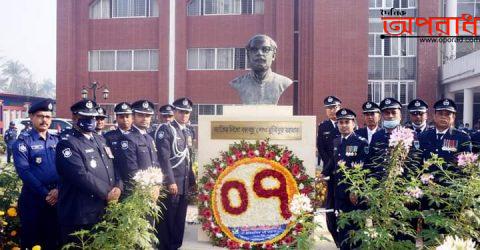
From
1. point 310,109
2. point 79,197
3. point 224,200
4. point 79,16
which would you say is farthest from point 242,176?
point 79,16

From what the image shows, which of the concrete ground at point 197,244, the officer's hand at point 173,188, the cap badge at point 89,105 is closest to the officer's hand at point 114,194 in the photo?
the cap badge at point 89,105

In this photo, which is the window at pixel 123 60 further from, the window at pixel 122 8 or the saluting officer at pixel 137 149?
the saluting officer at pixel 137 149

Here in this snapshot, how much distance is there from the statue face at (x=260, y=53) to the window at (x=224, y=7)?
13.4 m

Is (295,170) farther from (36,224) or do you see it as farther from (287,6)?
(287,6)

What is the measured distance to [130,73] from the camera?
19.2 metres

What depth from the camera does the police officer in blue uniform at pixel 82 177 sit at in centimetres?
347

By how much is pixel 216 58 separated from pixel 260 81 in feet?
43.3

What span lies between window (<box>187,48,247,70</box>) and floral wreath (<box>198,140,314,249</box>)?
13440mm

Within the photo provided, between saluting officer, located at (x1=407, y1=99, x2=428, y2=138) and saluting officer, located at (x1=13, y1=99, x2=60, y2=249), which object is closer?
saluting officer, located at (x1=13, y1=99, x2=60, y2=249)

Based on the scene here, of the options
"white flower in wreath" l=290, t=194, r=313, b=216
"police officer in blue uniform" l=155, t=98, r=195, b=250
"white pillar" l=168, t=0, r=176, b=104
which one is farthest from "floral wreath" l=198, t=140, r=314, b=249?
"white pillar" l=168, t=0, r=176, b=104

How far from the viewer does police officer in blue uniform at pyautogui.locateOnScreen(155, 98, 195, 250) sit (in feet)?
15.3

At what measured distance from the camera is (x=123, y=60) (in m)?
19.2

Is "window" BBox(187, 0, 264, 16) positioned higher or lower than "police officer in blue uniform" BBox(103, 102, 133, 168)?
higher

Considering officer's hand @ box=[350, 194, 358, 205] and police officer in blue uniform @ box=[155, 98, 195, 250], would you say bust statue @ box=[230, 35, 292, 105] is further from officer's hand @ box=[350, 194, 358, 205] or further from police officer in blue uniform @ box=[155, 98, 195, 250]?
officer's hand @ box=[350, 194, 358, 205]
